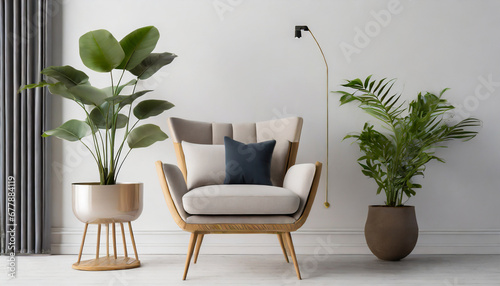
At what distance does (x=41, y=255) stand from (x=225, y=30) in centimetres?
200

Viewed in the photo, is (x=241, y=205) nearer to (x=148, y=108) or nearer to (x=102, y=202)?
(x=102, y=202)

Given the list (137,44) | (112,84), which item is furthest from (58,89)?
(137,44)

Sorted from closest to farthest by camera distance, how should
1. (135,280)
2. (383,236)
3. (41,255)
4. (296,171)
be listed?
(135,280)
(296,171)
(383,236)
(41,255)

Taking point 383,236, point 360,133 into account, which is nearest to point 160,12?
point 360,133

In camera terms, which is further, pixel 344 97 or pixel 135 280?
pixel 344 97

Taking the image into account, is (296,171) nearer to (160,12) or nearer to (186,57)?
(186,57)

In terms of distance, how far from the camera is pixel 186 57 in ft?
11.5

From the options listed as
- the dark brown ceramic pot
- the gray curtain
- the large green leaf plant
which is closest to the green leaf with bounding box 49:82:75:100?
the large green leaf plant

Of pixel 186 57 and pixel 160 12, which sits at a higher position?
pixel 160 12

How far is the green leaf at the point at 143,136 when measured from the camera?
296cm

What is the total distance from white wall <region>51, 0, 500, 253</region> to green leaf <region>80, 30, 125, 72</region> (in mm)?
A: 794

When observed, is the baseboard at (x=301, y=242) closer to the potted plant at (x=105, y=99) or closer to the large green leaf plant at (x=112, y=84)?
the potted plant at (x=105, y=99)

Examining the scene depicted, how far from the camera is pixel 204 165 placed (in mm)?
2910

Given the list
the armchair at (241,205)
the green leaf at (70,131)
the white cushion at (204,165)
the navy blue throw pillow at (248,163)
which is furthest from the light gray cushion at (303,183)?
the green leaf at (70,131)
